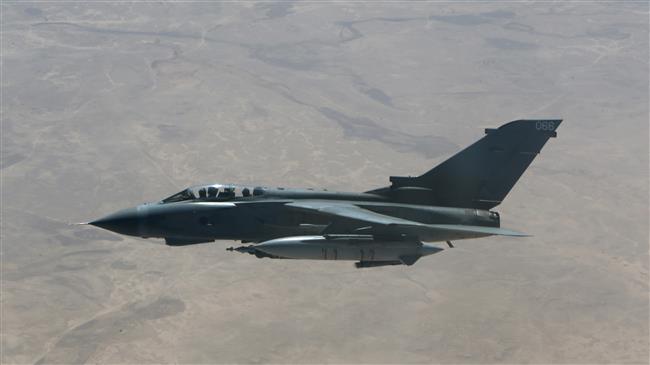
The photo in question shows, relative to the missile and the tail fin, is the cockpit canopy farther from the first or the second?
the tail fin

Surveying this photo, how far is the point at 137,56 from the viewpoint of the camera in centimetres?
17512

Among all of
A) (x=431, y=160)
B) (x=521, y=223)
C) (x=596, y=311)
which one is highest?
(x=431, y=160)

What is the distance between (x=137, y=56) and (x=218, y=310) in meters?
105

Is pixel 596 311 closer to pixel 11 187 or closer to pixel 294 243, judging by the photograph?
pixel 294 243

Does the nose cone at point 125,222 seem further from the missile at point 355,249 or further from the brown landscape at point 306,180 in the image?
the brown landscape at point 306,180

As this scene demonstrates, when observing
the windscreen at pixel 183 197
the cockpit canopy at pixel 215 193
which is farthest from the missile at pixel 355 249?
the windscreen at pixel 183 197

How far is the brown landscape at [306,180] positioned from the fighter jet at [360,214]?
38900 millimetres

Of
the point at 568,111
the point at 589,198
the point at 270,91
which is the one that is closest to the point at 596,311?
the point at 589,198

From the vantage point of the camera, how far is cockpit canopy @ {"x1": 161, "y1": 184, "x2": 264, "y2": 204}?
3791cm

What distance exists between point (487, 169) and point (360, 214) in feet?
25.4

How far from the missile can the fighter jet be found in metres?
0.04

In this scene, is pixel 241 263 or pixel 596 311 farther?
A: pixel 241 263

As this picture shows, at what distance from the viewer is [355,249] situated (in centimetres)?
3628

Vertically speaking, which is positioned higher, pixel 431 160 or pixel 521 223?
pixel 431 160
